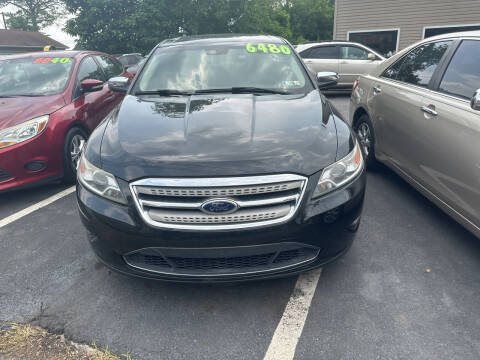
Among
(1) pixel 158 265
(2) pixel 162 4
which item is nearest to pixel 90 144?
(1) pixel 158 265

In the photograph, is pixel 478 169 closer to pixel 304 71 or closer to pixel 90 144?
pixel 304 71

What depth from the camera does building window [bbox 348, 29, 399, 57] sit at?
14484 millimetres

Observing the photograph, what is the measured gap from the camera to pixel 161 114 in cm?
269

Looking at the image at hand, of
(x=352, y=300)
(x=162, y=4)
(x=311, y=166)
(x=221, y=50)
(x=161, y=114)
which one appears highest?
(x=162, y=4)

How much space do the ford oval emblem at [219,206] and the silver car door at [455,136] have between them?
1710 mm

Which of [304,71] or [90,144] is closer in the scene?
[90,144]

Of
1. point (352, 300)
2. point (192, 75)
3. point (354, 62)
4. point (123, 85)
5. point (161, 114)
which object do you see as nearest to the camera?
point (352, 300)

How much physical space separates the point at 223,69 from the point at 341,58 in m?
8.11

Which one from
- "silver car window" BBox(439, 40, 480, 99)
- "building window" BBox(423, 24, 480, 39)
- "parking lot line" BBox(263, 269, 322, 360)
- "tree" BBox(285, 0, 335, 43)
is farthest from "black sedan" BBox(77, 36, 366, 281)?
"tree" BBox(285, 0, 335, 43)

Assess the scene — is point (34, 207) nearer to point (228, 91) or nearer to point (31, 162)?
point (31, 162)

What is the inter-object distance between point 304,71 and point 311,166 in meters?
1.64

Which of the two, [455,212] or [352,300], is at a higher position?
[455,212]

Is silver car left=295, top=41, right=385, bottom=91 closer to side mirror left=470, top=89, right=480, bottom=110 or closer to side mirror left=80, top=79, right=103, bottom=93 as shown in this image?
side mirror left=80, top=79, right=103, bottom=93

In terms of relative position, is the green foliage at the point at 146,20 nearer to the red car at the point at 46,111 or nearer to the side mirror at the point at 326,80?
the red car at the point at 46,111
